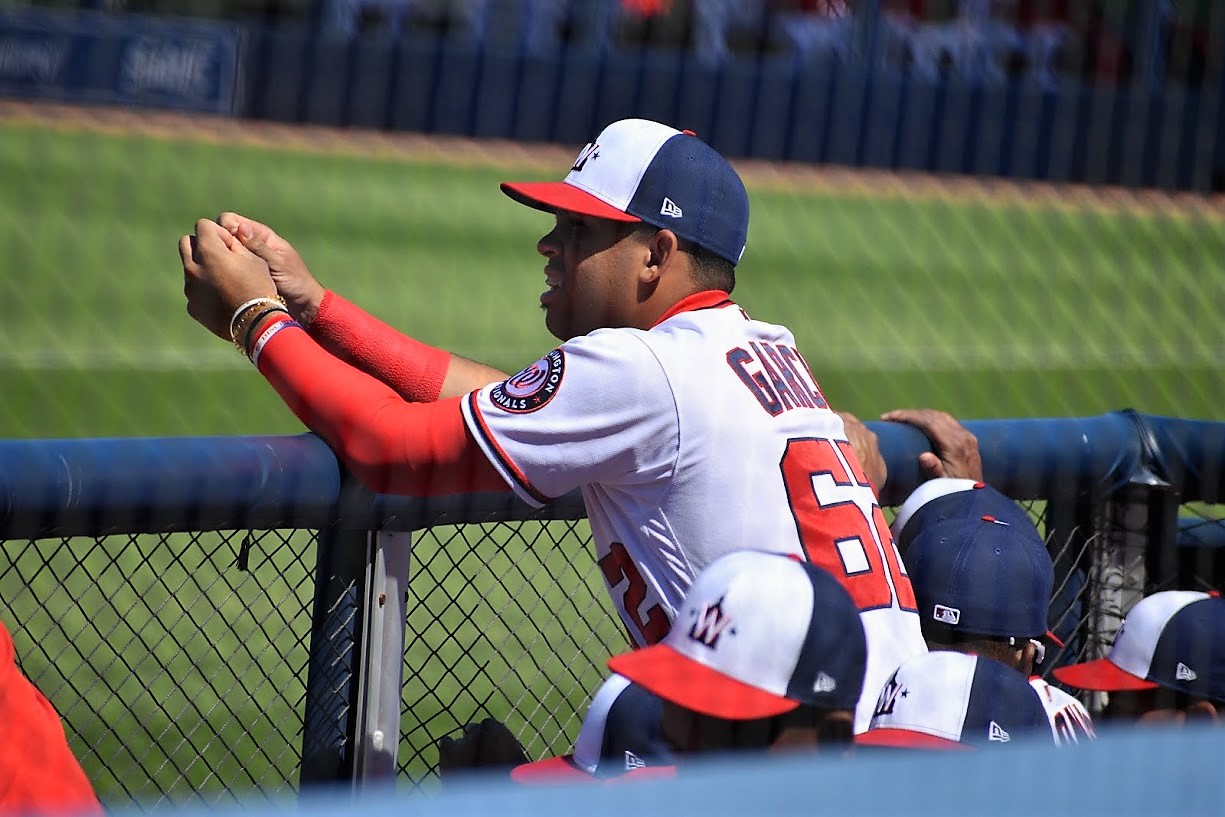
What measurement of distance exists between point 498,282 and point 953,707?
8.03 meters

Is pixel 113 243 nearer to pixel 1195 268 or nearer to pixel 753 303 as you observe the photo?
pixel 753 303

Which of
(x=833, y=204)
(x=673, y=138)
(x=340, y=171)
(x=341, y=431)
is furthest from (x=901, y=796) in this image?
(x=833, y=204)

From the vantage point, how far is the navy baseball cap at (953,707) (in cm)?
179

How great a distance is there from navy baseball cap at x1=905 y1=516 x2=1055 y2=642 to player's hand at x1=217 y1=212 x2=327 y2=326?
99cm

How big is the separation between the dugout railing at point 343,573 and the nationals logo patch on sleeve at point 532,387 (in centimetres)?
25

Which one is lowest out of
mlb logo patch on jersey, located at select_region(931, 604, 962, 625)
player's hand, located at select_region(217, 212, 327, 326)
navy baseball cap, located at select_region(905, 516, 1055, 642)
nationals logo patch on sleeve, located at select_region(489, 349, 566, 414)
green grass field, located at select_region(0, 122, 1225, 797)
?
green grass field, located at select_region(0, 122, 1225, 797)

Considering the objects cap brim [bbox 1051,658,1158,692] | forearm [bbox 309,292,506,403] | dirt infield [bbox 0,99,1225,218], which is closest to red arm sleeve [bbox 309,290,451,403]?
forearm [bbox 309,292,506,403]

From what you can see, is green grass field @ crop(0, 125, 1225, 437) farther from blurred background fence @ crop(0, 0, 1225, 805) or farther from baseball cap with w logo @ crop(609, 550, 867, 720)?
baseball cap with w logo @ crop(609, 550, 867, 720)

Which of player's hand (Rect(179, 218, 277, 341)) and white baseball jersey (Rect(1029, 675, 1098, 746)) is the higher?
player's hand (Rect(179, 218, 277, 341))

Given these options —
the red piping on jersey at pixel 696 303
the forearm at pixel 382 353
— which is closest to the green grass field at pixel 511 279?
the forearm at pixel 382 353

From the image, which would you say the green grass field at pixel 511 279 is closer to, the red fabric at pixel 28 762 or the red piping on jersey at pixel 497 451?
the red piping on jersey at pixel 497 451

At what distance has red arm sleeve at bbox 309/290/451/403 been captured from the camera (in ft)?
7.23

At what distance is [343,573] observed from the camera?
206 centimetres

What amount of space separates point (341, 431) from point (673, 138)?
0.63 metres
